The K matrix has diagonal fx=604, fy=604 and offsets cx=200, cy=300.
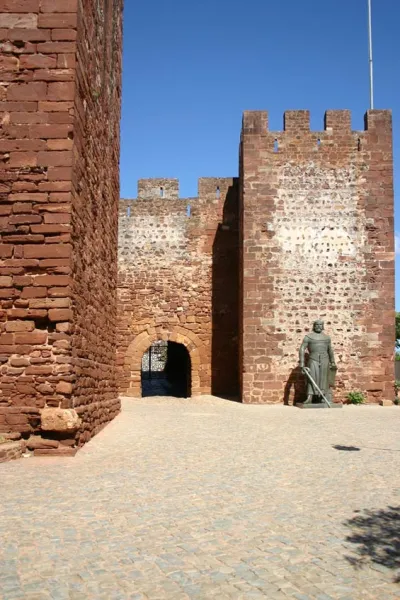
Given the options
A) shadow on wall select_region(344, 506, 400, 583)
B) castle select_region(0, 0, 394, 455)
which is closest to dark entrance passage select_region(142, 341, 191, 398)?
castle select_region(0, 0, 394, 455)

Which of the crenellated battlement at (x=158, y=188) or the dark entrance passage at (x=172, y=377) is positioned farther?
the dark entrance passage at (x=172, y=377)

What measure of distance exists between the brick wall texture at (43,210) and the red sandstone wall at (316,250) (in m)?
8.47

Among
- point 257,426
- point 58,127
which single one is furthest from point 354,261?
point 58,127

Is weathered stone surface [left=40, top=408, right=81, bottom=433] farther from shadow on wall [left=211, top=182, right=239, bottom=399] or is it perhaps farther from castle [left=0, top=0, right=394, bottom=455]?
shadow on wall [left=211, top=182, right=239, bottom=399]

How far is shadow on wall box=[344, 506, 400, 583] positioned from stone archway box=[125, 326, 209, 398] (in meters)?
12.9

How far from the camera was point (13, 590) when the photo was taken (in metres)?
2.99

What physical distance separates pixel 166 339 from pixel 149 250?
276 centimetres

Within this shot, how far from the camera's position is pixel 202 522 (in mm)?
4223

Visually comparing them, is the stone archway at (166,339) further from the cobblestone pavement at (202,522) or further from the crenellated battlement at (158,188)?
the cobblestone pavement at (202,522)

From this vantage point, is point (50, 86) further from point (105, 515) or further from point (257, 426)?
point (257, 426)

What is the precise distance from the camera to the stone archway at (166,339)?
17531 millimetres

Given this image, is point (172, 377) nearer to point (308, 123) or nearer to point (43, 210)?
point (308, 123)

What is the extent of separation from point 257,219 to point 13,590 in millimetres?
13729

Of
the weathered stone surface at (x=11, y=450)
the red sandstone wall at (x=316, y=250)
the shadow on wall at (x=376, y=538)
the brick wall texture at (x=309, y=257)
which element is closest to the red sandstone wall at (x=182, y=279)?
the brick wall texture at (x=309, y=257)
